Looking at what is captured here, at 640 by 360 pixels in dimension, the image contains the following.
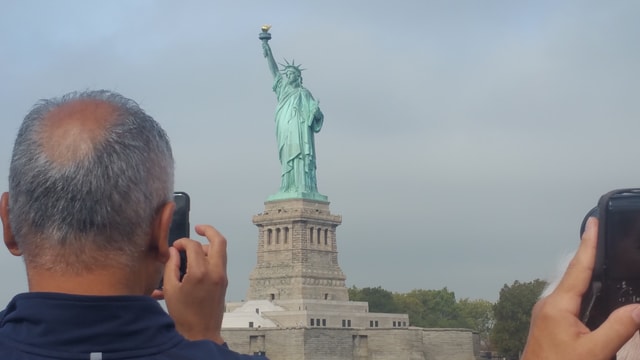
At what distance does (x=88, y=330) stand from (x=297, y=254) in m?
53.1

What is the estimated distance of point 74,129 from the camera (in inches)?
85.7

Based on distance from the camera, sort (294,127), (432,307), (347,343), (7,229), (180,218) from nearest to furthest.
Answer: (7,229) < (180,218) < (347,343) < (294,127) < (432,307)

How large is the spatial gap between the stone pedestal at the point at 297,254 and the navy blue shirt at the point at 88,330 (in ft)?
169

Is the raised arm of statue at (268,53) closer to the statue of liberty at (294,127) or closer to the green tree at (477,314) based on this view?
the statue of liberty at (294,127)

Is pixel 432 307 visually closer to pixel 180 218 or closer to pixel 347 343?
pixel 347 343

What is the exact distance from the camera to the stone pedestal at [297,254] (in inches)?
2141

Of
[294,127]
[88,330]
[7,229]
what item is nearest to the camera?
[88,330]

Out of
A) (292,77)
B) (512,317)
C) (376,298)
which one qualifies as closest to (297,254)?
(292,77)

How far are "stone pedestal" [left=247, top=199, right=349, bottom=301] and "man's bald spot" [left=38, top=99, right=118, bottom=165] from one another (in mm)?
51335

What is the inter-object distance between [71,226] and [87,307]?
18 cm

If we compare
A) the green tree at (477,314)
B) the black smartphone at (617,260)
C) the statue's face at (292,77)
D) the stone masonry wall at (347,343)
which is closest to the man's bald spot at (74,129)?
the black smartphone at (617,260)

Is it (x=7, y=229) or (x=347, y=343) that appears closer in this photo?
(x=7, y=229)

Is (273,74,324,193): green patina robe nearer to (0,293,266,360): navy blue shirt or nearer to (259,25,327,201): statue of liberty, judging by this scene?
(259,25,327,201): statue of liberty

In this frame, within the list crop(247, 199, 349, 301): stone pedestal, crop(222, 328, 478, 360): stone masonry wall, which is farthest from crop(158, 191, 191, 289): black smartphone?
crop(247, 199, 349, 301): stone pedestal
